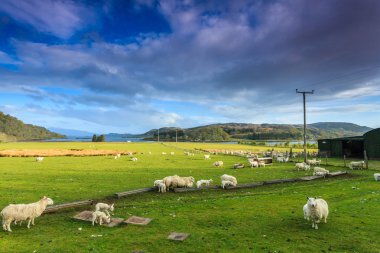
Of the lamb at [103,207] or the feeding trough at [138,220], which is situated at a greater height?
the lamb at [103,207]

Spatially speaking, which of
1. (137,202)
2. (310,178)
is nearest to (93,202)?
(137,202)

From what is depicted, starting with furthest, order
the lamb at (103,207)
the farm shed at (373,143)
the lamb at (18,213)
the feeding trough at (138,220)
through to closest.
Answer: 1. the farm shed at (373,143)
2. the lamb at (103,207)
3. the feeding trough at (138,220)
4. the lamb at (18,213)

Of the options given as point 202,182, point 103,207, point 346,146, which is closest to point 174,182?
point 202,182

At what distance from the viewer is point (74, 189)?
23734 millimetres

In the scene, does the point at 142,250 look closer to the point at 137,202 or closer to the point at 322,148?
the point at 137,202

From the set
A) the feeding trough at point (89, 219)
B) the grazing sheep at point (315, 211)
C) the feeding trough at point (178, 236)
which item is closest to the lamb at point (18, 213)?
the feeding trough at point (89, 219)

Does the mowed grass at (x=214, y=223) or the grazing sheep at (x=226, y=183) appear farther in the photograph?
the grazing sheep at (x=226, y=183)

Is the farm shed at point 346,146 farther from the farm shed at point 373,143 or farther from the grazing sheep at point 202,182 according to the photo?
the grazing sheep at point 202,182

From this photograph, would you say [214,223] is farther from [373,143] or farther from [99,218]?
[373,143]

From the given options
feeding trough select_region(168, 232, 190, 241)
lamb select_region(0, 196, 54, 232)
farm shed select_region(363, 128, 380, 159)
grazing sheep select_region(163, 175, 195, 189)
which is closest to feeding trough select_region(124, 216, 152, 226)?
feeding trough select_region(168, 232, 190, 241)

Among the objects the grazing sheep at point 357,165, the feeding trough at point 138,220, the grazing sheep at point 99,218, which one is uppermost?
the grazing sheep at point 357,165

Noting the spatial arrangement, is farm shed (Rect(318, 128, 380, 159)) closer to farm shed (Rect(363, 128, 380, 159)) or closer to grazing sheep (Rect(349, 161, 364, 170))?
farm shed (Rect(363, 128, 380, 159))

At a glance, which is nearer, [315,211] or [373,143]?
[315,211]

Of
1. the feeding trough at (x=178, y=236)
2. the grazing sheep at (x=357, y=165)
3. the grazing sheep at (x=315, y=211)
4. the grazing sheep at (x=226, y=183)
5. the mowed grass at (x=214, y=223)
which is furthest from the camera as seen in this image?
the grazing sheep at (x=357, y=165)
